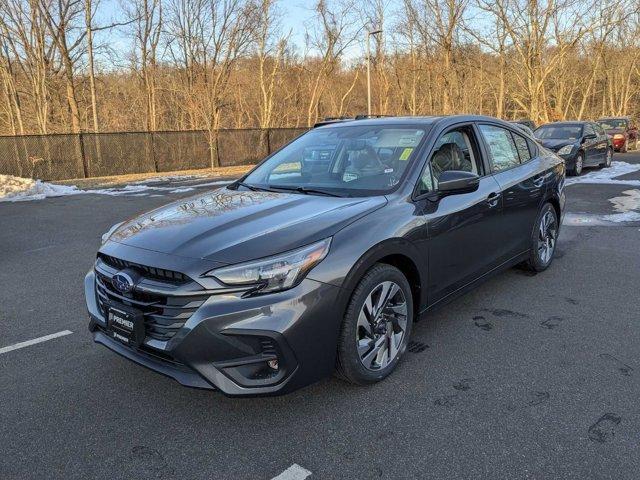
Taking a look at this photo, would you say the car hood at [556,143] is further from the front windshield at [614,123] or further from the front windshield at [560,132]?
the front windshield at [614,123]

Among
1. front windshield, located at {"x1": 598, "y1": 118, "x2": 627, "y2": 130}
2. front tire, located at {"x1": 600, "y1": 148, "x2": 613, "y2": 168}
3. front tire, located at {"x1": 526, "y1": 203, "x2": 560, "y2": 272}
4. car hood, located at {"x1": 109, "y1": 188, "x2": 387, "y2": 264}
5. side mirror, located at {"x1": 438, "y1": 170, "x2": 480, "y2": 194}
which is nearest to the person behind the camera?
car hood, located at {"x1": 109, "y1": 188, "x2": 387, "y2": 264}

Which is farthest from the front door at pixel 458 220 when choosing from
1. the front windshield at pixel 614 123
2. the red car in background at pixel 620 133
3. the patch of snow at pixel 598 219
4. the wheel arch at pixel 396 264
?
the front windshield at pixel 614 123

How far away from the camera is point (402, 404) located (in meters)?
2.95

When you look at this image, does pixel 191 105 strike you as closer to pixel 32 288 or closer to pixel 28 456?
pixel 32 288

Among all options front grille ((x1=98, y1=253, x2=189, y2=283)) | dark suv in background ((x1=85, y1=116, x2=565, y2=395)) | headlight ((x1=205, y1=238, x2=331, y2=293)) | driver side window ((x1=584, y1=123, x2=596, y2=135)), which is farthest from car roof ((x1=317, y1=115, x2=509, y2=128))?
driver side window ((x1=584, y1=123, x2=596, y2=135))

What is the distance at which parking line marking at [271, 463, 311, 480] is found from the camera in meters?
2.35

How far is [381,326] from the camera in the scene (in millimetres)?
3146

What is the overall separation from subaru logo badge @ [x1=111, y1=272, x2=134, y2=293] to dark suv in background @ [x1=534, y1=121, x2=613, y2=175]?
14119mm

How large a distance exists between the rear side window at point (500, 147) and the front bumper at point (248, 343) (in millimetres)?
2508

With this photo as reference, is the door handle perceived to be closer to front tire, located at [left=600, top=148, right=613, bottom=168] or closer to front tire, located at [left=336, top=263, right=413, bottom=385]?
front tire, located at [left=336, top=263, right=413, bottom=385]

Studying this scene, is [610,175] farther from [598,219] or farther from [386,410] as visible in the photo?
[386,410]

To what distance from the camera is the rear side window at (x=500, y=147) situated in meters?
4.43

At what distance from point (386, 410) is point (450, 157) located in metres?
2.04

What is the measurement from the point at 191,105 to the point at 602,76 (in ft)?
145
